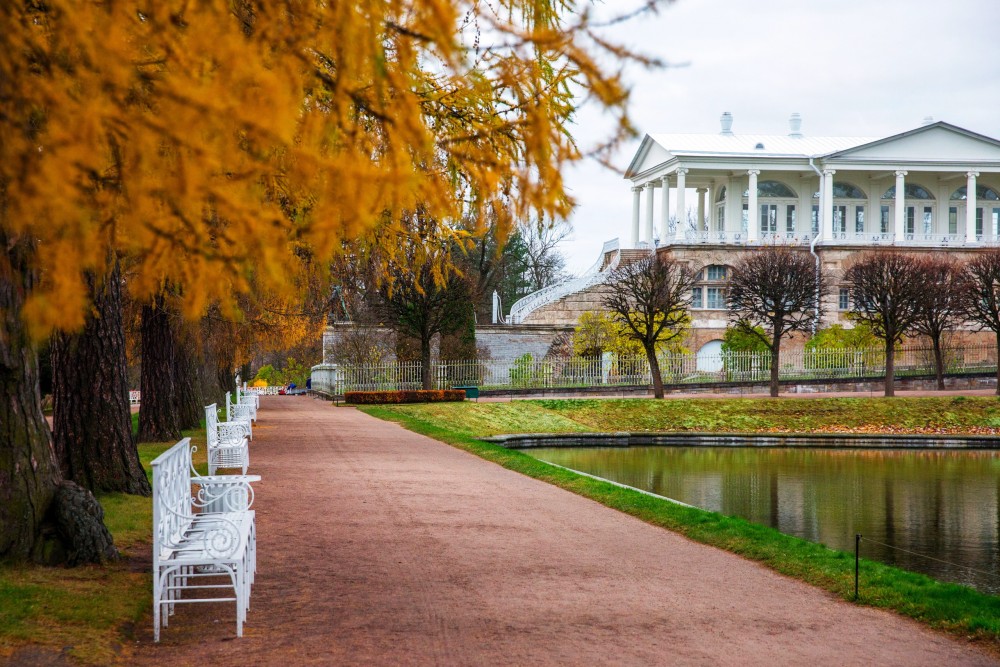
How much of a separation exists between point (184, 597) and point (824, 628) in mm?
4391

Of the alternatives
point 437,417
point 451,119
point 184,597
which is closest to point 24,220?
point 451,119

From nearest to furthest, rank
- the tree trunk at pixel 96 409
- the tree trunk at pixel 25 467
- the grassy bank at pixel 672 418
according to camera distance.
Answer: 1. the tree trunk at pixel 25 467
2. the tree trunk at pixel 96 409
3. the grassy bank at pixel 672 418

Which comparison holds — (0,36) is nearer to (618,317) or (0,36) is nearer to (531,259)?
(618,317)

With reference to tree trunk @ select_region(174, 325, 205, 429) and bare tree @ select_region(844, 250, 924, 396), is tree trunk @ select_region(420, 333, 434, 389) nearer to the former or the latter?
tree trunk @ select_region(174, 325, 205, 429)

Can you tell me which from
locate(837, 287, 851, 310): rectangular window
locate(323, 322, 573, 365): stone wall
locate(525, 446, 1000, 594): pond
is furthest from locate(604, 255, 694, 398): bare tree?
locate(837, 287, 851, 310): rectangular window

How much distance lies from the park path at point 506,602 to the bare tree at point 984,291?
29.2 m

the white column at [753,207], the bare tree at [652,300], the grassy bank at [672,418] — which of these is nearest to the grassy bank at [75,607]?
the grassy bank at [672,418]

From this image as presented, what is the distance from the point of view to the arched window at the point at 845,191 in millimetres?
57000

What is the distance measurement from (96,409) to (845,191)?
51878 mm

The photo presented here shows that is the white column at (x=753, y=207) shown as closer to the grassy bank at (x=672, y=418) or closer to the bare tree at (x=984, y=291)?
the bare tree at (x=984, y=291)

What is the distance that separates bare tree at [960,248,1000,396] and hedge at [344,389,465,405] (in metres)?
18.7

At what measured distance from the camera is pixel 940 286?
39250 millimetres

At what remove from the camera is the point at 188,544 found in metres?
6.85

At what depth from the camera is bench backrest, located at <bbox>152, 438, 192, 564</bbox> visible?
6.18m
